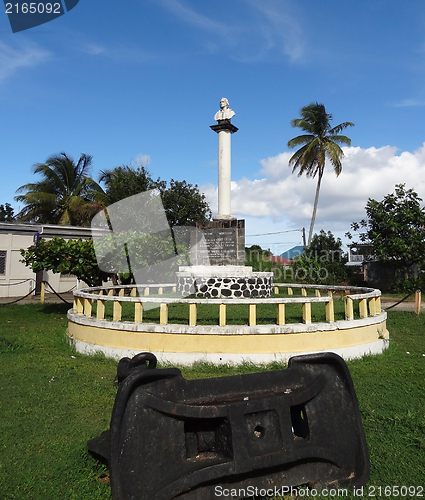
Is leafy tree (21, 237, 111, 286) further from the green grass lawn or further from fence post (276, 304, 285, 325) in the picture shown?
fence post (276, 304, 285, 325)

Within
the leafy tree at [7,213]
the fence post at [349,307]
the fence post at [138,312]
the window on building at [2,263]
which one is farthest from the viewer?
the leafy tree at [7,213]

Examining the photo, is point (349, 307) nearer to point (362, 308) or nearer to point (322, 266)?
point (362, 308)

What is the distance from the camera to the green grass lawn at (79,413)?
3.21m

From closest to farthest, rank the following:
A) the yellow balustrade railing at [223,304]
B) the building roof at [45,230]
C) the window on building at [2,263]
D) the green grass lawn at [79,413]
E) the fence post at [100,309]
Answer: the green grass lawn at [79,413] → the yellow balustrade railing at [223,304] → the fence post at [100,309] → the window on building at [2,263] → the building roof at [45,230]

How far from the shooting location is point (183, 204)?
84.2 ft

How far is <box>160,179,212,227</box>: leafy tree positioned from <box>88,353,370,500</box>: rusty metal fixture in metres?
22.3

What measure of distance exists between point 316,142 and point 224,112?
53.3 feet

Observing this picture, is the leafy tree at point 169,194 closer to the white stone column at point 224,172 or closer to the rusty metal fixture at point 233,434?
the white stone column at point 224,172

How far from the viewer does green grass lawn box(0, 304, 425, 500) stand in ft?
10.5

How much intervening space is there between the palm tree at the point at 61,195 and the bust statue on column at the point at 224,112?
13822mm

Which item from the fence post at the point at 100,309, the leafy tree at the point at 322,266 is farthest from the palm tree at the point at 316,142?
the fence post at the point at 100,309

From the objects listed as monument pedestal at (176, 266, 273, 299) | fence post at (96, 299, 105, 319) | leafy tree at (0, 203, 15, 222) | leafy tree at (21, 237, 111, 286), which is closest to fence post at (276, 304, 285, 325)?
fence post at (96, 299, 105, 319)

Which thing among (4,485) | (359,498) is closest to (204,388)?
(359,498)

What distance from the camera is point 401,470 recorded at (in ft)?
10.9
